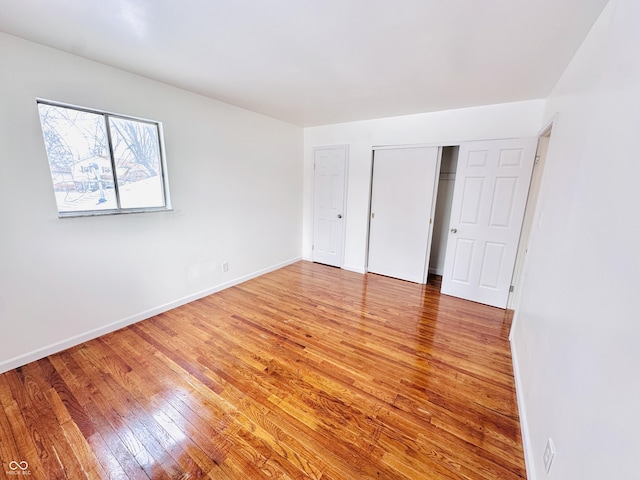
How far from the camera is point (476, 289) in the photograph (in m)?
3.38

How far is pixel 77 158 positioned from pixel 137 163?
476 millimetres

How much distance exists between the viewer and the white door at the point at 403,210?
12.0ft

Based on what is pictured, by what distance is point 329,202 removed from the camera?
455cm

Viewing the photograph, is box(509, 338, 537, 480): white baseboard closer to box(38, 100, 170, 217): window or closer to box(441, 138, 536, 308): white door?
box(441, 138, 536, 308): white door

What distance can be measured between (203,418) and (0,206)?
2105 millimetres

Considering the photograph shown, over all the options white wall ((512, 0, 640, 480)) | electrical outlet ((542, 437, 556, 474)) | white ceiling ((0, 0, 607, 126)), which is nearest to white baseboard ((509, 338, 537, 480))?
white wall ((512, 0, 640, 480))

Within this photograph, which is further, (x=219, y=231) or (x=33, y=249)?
(x=219, y=231)

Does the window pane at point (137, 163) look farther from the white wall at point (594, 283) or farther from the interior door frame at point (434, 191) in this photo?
the white wall at point (594, 283)

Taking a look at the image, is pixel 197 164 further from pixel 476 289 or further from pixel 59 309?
pixel 476 289

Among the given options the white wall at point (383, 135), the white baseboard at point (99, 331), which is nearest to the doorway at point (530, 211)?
the white wall at point (383, 135)

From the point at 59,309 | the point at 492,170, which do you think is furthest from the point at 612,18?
the point at 59,309

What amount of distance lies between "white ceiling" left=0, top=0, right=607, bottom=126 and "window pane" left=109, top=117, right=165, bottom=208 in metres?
0.52

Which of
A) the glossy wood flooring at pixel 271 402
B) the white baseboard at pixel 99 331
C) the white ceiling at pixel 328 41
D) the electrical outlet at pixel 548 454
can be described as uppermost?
the white ceiling at pixel 328 41

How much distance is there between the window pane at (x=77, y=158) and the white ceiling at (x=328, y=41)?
507 millimetres
